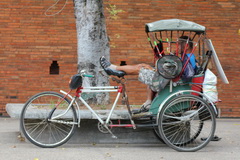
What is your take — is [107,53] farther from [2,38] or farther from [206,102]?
[2,38]

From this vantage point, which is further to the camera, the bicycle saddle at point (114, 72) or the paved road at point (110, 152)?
the bicycle saddle at point (114, 72)

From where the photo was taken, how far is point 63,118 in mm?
6352

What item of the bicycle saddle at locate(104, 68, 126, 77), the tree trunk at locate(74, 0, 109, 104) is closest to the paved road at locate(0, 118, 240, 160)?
the bicycle saddle at locate(104, 68, 126, 77)

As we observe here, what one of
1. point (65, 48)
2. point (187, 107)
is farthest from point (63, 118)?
point (65, 48)

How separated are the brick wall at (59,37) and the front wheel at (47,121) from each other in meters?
4.70

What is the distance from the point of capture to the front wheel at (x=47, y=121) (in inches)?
245

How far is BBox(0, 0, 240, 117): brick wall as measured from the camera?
1128 cm

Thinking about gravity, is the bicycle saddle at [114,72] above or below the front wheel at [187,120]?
above

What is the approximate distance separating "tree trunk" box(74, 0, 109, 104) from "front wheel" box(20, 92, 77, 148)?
1.42 m

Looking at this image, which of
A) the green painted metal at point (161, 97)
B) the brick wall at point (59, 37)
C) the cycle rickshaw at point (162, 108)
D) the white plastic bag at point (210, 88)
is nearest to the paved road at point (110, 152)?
the cycle rickshaw at point (162, 108)

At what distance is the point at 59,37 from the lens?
1131 centimetres

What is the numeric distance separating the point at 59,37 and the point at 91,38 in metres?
3.50

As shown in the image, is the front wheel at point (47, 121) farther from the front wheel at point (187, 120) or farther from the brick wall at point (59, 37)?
the brick wall at point (59, 37)

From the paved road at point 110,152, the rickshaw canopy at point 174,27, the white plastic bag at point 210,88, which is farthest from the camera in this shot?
the white plastic bag at point 210,88
